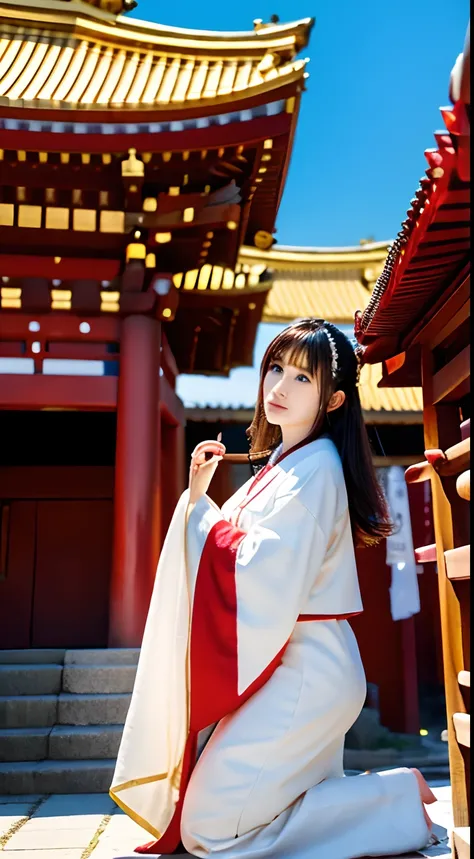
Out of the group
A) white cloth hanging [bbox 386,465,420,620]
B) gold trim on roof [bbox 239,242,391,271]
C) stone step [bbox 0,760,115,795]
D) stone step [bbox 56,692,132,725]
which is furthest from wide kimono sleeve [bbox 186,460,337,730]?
gold trim on roof [bbox 239,242,391,271]

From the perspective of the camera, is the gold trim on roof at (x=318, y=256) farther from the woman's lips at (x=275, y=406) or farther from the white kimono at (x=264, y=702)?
the white kimono at (x=264, y=702)

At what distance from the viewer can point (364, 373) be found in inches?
346

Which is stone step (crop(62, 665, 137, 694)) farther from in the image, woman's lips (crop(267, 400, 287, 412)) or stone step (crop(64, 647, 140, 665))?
woman's lips (crop(267, 400, 287, 412))

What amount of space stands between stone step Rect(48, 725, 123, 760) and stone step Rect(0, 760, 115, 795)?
124mm

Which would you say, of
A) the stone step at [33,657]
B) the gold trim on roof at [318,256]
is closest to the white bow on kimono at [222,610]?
the stone step at [33,657]

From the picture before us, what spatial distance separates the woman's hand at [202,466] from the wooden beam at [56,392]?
289 centimetres

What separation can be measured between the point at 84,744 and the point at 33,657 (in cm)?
85

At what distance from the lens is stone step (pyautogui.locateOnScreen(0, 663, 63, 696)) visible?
428 centimetres

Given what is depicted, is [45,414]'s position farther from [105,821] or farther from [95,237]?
[105,821]

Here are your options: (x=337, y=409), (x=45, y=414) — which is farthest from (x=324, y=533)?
(x=45, y=414)

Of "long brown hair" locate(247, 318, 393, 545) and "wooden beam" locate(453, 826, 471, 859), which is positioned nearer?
"wooden beam" locate(453, 826, 471, 859)

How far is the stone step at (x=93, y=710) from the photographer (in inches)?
161

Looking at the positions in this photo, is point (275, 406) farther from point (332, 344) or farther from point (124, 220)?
point (124, 220)

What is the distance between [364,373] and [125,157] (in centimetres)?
481
